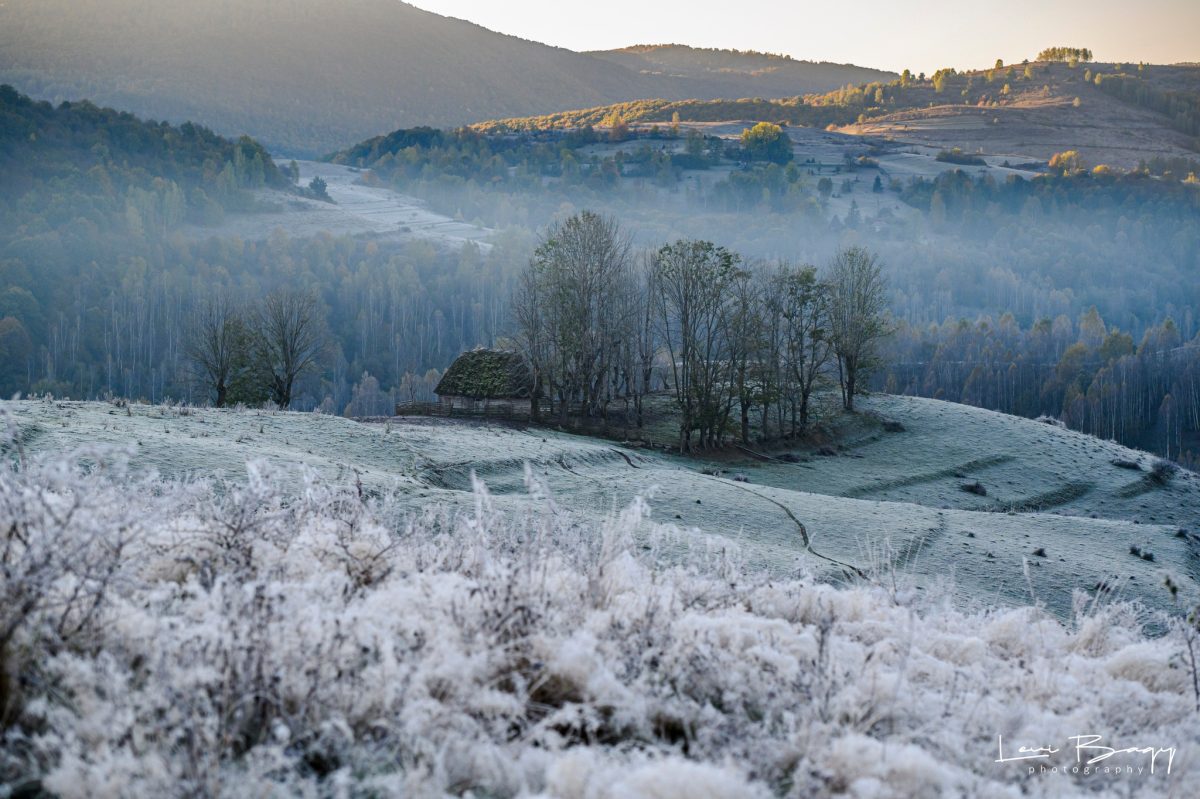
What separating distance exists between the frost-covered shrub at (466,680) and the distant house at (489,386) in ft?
153

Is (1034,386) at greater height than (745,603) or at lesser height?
lesser

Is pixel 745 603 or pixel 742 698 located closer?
pixel 742 698

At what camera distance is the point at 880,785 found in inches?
173

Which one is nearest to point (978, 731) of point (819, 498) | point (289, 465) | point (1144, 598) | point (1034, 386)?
point (289, 465)

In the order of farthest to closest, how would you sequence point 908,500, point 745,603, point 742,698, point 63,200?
point 63,200 → point 908,500 → point 745,603 → point 742,698

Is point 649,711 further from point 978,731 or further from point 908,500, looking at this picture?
point 908,500

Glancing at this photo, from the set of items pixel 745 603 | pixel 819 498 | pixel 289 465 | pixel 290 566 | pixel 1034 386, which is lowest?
pixel 1034 386

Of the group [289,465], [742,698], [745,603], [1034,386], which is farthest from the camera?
[1034,386]

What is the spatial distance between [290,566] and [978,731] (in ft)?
15.1

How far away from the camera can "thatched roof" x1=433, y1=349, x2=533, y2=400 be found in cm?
5416

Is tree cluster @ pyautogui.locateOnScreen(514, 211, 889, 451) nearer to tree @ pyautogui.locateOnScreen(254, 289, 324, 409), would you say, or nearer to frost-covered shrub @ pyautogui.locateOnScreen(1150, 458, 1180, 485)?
tree @ pyautogui.locateOnScreen(254, 289, 324, 409)

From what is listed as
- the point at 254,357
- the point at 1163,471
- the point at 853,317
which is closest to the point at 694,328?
the point at 853,317

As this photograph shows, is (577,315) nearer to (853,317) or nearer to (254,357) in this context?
(853,317)

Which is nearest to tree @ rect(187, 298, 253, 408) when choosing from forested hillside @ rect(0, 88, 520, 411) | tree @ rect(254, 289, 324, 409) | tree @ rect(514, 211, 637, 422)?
tree @ rect(254, 289, 324, 409)
